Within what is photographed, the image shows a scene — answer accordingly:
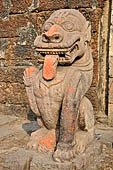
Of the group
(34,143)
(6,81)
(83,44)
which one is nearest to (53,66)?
(83,44)

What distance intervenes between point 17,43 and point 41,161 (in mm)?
2523

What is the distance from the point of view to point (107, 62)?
12.7 ft

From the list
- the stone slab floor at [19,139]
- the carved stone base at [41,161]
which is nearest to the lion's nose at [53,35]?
the carved stone base at [41,161]

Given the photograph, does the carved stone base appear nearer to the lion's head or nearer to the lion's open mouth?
the lion's head

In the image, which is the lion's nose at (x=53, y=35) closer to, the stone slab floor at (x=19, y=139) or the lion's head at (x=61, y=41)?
the lion's head at (x=61, y=41)

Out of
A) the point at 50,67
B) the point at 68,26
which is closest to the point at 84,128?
the point at 50,67

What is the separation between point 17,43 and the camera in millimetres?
4359

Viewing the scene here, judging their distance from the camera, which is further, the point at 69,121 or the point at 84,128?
the point at 84,128

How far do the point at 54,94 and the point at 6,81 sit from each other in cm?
220

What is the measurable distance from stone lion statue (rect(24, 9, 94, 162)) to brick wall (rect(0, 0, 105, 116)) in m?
1.42

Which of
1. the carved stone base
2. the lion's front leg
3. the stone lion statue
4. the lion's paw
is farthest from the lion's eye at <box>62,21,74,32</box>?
the carved stone base

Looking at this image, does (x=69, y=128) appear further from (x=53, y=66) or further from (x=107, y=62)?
(x=107, y=62)

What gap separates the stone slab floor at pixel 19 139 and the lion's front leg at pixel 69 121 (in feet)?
1.02

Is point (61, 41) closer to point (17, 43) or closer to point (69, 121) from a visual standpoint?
point (69, 121)
